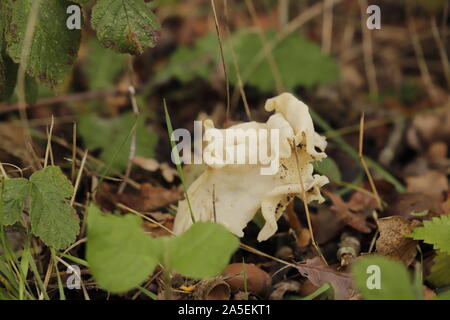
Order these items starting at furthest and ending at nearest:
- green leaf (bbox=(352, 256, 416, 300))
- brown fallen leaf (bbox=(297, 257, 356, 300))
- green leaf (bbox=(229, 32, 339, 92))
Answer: green leaf (bbox=(229, 32, 339, 92)), brown fallen leaf (bbox=(297, 257, 356, 300)), green leaf (bbox=(352, 256, 416, 300))

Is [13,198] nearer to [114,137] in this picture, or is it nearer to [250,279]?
[250,279]

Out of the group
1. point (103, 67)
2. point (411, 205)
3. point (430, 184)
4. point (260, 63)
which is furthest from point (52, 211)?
point (103, 67)

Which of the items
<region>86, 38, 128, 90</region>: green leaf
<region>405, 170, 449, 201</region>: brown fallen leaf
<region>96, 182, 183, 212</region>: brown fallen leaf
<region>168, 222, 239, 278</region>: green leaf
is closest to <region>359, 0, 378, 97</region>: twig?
<region>405, 170, 449, 201</region>: brown fallen leaf

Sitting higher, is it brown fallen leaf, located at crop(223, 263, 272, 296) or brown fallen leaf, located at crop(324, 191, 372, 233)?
brown fallen leaf, located at crop(324, 191, 372, 233)

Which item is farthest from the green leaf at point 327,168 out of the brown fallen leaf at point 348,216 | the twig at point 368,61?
the twig at point 368,61

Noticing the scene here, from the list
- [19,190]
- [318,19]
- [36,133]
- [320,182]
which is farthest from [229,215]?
[318,19]

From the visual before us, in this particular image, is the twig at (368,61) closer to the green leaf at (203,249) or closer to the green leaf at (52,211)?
the green leaf at (52,211)

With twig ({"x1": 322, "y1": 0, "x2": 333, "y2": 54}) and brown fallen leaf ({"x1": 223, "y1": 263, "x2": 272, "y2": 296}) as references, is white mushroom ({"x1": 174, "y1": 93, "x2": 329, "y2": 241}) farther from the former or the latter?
twig ({"x1": 322, "y1": 0, "x2": 333, "y2": 54})
